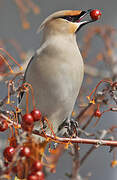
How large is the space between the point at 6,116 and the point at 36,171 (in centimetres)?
14

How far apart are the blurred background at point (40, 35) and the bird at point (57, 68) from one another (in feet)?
3.12

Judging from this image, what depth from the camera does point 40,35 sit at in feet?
7.34

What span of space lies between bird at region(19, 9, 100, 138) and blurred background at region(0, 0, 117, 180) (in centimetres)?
95

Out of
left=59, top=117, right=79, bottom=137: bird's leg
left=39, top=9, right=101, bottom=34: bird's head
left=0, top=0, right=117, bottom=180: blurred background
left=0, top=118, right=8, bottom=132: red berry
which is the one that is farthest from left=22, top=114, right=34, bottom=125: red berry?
left=0, top=0, right=117, bottom=180: blurred background

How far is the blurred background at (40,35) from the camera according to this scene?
6.69 feet

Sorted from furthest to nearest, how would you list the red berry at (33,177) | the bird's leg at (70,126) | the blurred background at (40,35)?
the blurred background at (40,35) → the bird's leg at (70,126) → the red berry at (33,177)

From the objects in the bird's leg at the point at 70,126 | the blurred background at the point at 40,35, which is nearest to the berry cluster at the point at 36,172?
the bird's leg at the point at 70,126

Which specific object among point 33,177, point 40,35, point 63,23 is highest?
point 63,23

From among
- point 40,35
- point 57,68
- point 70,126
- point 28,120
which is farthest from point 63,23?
point 40,35

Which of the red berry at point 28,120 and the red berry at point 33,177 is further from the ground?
the red berry at point 28,120

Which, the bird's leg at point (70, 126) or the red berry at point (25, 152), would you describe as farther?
the bird's leg at point (70, 126)

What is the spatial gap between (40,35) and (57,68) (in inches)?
51.8

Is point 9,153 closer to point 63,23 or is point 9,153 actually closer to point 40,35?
point 63,23

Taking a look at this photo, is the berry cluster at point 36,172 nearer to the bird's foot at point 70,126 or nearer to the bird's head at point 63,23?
the bird's foot at point 70,126
